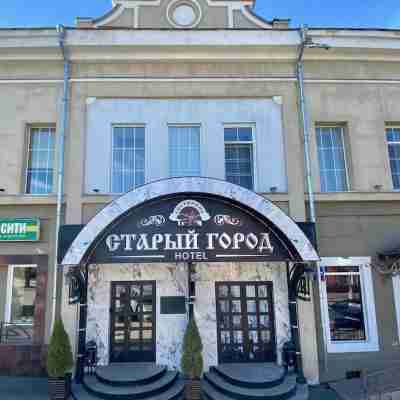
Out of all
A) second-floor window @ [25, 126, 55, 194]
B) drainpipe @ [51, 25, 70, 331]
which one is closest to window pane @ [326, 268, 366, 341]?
drainpipe @ [51, 25, 70, 331]

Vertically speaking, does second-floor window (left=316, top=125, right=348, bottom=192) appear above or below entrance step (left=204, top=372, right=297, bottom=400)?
above

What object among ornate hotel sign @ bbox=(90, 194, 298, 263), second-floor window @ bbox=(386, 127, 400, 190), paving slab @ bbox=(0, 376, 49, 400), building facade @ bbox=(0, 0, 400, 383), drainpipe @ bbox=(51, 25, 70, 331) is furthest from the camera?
second-floor window @ bbox=(386, 127, 400, 190)

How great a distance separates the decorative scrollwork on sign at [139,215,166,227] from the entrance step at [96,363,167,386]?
3.57 meters

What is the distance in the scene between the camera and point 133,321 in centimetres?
959

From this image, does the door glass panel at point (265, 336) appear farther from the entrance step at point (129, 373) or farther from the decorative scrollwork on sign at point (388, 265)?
the decorative scrollwork on sign at point (388, 265)

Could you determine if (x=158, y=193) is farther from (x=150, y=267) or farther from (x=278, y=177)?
(x=278, y=177)

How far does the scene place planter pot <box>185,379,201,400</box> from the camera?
25.6 feet

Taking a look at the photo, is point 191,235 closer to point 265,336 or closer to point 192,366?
point 192,366

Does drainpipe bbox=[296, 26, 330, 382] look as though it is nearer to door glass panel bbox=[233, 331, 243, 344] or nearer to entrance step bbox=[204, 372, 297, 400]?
door glass panel bbox=[233, 331, 243, 344]

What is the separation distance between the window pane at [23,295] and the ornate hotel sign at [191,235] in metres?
2.53

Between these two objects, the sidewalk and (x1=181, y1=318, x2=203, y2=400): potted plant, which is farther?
the sidewalk

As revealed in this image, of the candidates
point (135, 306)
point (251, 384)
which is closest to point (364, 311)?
point (251, 384)

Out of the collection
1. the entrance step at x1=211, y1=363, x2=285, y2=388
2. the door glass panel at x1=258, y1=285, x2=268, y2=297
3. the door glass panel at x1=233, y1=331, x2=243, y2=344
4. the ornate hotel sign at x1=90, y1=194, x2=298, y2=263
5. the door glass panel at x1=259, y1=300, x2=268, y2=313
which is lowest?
the entrance step at x1=211, y1=363, x2=285, y2=388

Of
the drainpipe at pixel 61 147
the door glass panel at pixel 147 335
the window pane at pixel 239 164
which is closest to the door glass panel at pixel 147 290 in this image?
the door glass panel at pixel 147 335
